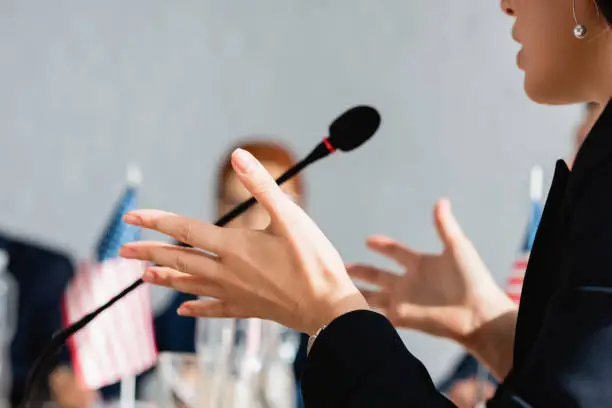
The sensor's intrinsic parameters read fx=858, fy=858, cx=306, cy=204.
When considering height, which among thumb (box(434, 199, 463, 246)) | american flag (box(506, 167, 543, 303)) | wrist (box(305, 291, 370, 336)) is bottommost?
american flag (box(506, 167, 543, 303))

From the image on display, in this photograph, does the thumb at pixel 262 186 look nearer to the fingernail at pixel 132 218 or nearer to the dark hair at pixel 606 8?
the fingernail at pixel 132 218

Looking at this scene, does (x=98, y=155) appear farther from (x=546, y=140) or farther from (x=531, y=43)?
(x=531, y=43)

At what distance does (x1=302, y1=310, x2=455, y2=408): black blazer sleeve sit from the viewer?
546 mm

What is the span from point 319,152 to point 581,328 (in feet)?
0.95

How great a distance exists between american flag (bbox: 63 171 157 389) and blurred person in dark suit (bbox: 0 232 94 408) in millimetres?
747

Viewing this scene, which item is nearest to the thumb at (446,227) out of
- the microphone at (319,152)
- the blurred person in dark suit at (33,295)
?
the microphone at (319,152)

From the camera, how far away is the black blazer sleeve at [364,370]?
0.55 metres

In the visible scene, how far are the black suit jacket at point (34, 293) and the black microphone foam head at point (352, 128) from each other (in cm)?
200

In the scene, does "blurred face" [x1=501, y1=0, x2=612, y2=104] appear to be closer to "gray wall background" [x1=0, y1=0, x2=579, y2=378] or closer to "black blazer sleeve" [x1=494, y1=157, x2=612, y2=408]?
"black blazer sleeve" [x1=494, y1=157, x2=612, y2=408]

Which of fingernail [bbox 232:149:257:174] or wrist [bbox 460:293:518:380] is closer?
fingernail [bbox 232:149:257:174]

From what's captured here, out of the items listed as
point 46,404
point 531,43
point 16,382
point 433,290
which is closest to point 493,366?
point 433,290

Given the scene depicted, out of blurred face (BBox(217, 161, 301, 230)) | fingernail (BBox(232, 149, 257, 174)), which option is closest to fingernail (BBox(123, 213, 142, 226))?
fingernail (BBox(232, 149, 257, 174))

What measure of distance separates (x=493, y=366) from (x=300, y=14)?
246cm

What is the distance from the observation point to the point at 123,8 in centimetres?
314
